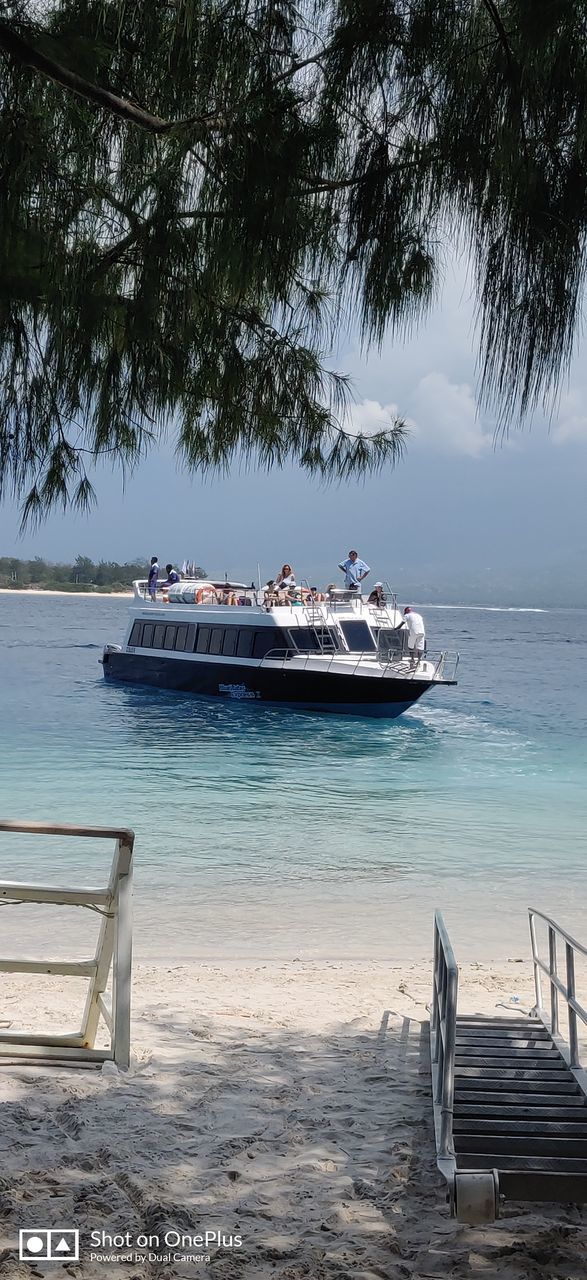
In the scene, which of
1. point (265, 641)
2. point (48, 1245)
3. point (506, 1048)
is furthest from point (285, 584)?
point (48, 1245)

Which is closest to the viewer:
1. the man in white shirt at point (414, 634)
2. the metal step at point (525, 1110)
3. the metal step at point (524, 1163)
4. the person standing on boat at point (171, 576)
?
the metal step at point (524, 1163)

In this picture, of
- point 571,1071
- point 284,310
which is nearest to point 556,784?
point 571,1071

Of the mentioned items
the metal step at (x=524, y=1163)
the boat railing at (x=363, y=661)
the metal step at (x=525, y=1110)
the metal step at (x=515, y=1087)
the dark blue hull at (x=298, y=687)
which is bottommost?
the dark blue hull at (x=298, y=687)

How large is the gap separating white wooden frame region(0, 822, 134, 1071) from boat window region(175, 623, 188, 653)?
3124 cm

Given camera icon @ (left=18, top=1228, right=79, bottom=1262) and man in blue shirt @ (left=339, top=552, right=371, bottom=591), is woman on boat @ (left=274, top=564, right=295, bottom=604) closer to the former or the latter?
man in blue shirt @ (left=339, top=552, right=371, bottom=591)

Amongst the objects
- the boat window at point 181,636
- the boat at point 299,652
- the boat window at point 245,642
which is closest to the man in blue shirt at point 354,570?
the boat at point 299,652

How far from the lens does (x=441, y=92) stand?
3.03 m

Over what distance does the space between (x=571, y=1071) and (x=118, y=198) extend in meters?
4.33

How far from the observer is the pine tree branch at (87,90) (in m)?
2.99

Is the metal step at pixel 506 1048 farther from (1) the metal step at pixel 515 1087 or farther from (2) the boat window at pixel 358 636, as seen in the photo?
(2) the boat window at pixel 358 636

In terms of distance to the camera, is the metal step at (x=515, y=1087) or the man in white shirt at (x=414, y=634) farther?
the man in white shirt at (x=414, y=634)

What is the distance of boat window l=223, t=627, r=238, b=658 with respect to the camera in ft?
110

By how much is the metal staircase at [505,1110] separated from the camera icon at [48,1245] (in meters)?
1.29

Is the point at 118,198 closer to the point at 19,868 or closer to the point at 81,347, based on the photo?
the point at 81,347
